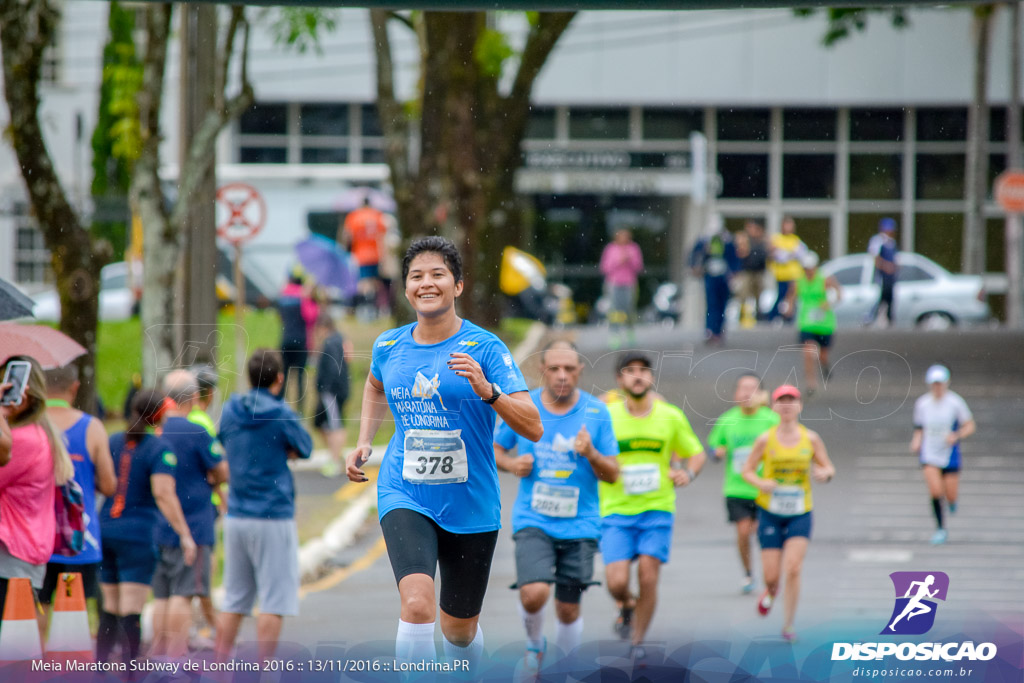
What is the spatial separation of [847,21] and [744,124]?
7.32ft

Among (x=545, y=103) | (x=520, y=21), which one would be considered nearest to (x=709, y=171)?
(x=545, y=103)

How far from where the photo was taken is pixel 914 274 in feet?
31.6

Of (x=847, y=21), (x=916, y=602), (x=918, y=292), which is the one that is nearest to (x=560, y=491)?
(x=916, y=602)

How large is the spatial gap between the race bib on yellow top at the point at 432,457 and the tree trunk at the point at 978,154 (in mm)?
4044

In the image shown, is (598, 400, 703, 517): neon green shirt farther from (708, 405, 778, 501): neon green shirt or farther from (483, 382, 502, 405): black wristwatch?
(483, 382, 502, 405): black wristwatch

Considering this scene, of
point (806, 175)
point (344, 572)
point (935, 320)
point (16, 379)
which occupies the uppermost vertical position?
point (806, 175)

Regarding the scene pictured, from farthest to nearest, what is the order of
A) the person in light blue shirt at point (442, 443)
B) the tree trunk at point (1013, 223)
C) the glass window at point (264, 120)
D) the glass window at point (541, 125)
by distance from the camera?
the glass window at point (264, 120), the glass window at point (541, 125), the tree trunk at point (1013, 223), the person in light blue shirt at point (442, 443)

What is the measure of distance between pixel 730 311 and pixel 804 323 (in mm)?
543

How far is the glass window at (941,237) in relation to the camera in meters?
7.68

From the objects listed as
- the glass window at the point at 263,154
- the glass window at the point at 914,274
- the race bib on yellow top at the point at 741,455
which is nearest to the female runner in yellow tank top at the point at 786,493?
the race bib on yellow top at the point at 741,455

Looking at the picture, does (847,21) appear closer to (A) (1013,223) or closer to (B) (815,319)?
(A) (1013,223)

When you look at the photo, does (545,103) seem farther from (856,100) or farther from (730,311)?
(856,100)

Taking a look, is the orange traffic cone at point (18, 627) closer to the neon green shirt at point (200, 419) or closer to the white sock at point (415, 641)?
the neon green shirt at point (200, 419)

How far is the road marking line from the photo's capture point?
9.72 meters
